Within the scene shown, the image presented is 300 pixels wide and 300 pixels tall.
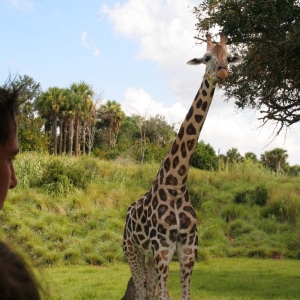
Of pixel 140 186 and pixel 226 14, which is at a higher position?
pixel 226 14

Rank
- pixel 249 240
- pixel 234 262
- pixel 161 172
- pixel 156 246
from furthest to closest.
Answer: pixel 249 240 → pixel 234 262 → pixel 161 172 → pixel 156 246

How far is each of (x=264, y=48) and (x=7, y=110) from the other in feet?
35.6

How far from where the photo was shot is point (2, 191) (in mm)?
707

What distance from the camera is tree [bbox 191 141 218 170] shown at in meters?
24.2

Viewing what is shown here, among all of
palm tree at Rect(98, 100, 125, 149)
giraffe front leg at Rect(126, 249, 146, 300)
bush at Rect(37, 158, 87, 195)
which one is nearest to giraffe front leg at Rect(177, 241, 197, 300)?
giraffe front leg at Rect(126, 249, 146, 300)

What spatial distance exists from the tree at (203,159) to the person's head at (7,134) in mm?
23291

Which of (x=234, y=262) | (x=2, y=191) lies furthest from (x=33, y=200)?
(x=2, y=191)

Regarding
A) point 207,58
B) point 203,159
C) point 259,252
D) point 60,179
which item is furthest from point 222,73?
point 203,159

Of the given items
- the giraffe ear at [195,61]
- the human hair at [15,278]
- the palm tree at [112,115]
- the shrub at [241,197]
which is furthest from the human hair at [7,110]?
the palm tree at [112,115]

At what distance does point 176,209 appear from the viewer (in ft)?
17.7

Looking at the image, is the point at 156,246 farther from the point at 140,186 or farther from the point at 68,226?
the point at 140,186

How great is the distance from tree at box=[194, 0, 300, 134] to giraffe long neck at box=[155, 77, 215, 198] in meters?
4.78

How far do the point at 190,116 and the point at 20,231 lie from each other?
31.5 feet

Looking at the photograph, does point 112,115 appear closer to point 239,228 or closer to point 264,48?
point 239,228
